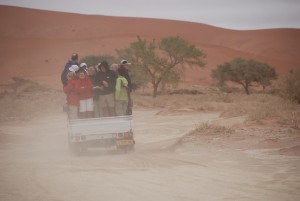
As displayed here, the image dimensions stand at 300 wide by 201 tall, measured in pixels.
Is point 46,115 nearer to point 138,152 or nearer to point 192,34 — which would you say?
point 138,152

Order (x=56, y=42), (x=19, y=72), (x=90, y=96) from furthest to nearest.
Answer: (x=56, y=42)
(x=19, y=72)
(x=90, y=96)

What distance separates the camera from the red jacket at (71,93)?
1258 cm

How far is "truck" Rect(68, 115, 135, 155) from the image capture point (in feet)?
39.3

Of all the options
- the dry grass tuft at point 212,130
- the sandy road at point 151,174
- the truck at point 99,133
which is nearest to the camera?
the sandy road at point 151,174

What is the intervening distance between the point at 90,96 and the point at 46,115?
1413 centimetres

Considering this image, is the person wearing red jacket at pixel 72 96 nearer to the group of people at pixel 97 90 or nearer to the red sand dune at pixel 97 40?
the group of people at pixel 97 90

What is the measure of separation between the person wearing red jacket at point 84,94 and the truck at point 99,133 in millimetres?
863

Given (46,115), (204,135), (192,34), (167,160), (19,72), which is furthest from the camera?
(192,34)

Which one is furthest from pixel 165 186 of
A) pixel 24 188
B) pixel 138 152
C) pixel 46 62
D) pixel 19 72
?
pixel 46 62

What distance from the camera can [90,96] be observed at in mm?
12844

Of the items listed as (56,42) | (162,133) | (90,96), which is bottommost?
(162,133)

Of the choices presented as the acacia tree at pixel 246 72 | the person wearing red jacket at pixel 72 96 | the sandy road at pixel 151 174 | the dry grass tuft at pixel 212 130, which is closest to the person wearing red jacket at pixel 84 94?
the person wearing red jacket at pixel 72 96

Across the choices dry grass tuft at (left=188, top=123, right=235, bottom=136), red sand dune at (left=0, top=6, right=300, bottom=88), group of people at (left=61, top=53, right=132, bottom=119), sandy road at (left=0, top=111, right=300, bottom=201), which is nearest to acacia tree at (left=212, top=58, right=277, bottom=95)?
red sand dune at (left=0, top=6, right=300, bottom=88)

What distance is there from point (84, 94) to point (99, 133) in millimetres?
1385
